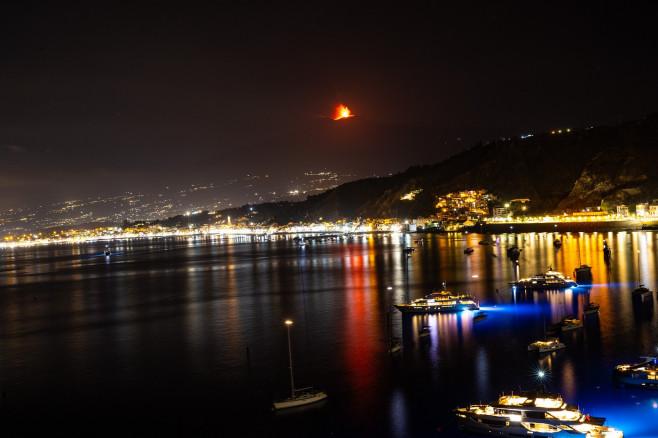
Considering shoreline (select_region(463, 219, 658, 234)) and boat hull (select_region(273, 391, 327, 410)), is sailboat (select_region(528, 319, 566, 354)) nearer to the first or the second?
boat hull (select_region(273, 391, 327, 410))

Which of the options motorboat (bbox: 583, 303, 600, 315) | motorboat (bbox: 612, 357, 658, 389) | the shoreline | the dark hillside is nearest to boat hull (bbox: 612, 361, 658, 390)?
motorboat (bbox: 612, 357, 658, 389)

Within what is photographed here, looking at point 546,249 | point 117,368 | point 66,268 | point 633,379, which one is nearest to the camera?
point 633,379

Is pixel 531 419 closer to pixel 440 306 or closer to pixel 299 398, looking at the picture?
pixel 299 398

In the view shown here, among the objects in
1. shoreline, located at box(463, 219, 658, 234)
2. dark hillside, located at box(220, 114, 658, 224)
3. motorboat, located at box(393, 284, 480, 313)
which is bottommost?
motorboat, located at box(393, 284, 480, 313)

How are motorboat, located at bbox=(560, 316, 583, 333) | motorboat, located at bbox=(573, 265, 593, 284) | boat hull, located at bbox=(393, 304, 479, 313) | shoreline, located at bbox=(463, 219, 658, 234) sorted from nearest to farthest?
motorboat, located at bbox=(560, 316, 583, 333) < boat hull, located at bbox=(393, 304, 479, 313) < motorboat, located at bbox=(573, 265, 593, 284) < shoreline, located at bbox=(463, 219, 658, 234)

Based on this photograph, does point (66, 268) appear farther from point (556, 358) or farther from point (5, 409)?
point (556, 358)

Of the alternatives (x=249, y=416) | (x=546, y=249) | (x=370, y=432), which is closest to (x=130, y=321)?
(x=249, y=416)

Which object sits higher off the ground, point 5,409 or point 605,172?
point 605,172
